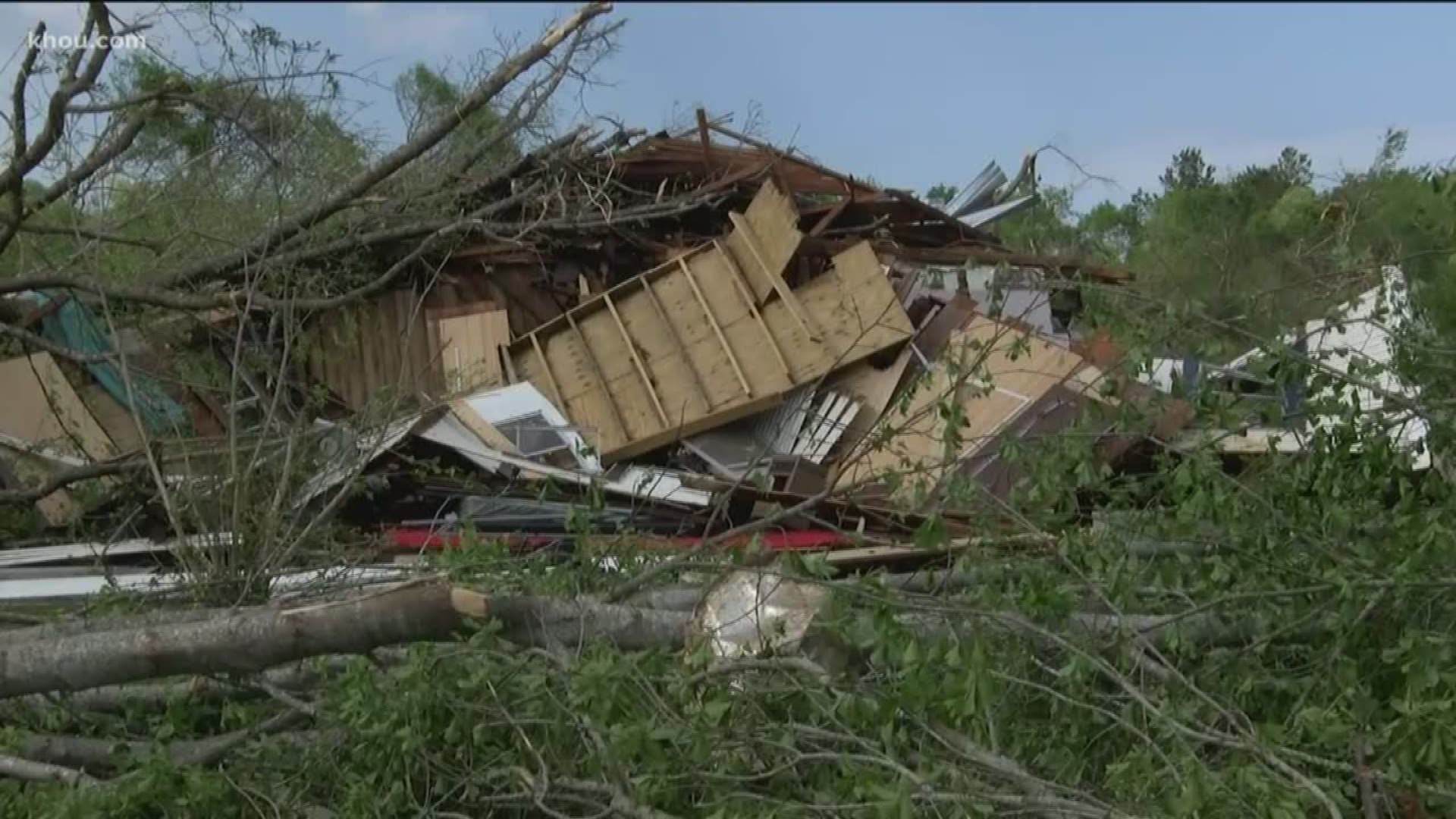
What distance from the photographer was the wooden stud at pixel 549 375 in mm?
8125

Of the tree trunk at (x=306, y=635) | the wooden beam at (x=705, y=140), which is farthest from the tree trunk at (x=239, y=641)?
the wooden beam at (x=705, y=140)

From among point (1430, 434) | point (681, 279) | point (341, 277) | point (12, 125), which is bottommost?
point (1430, 434)

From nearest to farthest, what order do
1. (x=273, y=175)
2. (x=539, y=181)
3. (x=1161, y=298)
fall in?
(x=1161, y=298) → (x=273, y=175) → (x=539, y=181)

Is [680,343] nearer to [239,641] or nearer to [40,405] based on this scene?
[40,405]

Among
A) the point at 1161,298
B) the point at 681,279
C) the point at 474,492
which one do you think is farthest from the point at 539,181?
the point at 1161,298

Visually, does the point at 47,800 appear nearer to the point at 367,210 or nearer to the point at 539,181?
the point at 367,210

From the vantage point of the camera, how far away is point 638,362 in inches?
317

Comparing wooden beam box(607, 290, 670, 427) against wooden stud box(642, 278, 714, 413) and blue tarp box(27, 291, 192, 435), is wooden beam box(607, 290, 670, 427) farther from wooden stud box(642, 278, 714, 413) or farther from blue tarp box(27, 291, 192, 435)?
blue tarp box(27, 291, 192, 435)

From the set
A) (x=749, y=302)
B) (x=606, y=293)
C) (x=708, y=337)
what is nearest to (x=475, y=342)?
(x=606, y=293)

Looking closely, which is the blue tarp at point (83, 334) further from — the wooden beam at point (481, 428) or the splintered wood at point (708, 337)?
the splintered wood at point (708, 337)

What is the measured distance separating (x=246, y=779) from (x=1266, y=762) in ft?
7.22

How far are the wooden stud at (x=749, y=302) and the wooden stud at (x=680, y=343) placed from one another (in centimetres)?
42

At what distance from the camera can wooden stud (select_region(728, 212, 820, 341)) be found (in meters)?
7.87

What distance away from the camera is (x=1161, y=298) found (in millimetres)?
3451
